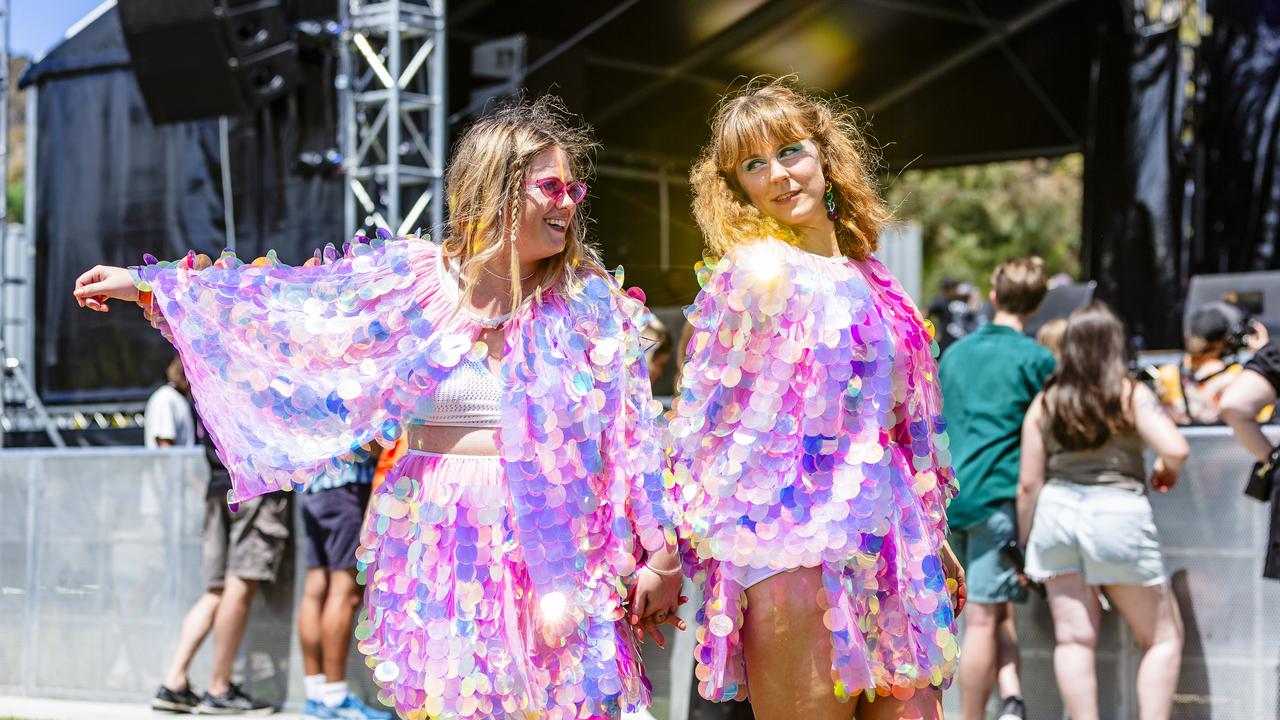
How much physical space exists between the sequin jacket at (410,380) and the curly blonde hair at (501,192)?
0.06m

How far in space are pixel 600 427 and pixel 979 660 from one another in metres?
2.83

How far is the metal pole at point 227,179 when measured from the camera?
1078 centimetres

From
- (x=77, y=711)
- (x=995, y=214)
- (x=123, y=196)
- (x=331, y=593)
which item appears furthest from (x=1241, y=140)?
(x=995, y=214)

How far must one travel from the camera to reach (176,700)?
22.1 feet

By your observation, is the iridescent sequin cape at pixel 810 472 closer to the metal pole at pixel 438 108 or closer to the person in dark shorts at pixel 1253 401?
the person in dark shorts at pixel 1253 401

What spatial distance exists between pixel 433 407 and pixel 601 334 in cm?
39

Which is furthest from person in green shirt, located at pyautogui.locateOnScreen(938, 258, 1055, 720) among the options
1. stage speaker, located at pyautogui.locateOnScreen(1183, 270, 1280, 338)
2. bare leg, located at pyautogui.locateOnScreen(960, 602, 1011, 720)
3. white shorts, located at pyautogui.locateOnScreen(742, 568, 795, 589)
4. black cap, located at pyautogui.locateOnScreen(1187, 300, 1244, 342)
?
stage speaker, located at pyautogui.locateOnScreen(1183, 270, 1280, 338)

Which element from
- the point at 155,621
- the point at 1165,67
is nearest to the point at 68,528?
the point at 155,621

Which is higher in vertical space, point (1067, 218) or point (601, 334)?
point (1067, 218)

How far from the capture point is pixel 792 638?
9.73ft

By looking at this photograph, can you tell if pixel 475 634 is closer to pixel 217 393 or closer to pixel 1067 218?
pixel 217 393

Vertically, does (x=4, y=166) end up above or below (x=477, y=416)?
above

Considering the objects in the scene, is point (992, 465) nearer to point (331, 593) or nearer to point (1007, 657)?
point (1007, 657)

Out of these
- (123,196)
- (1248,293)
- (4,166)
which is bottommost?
(1248,293)
